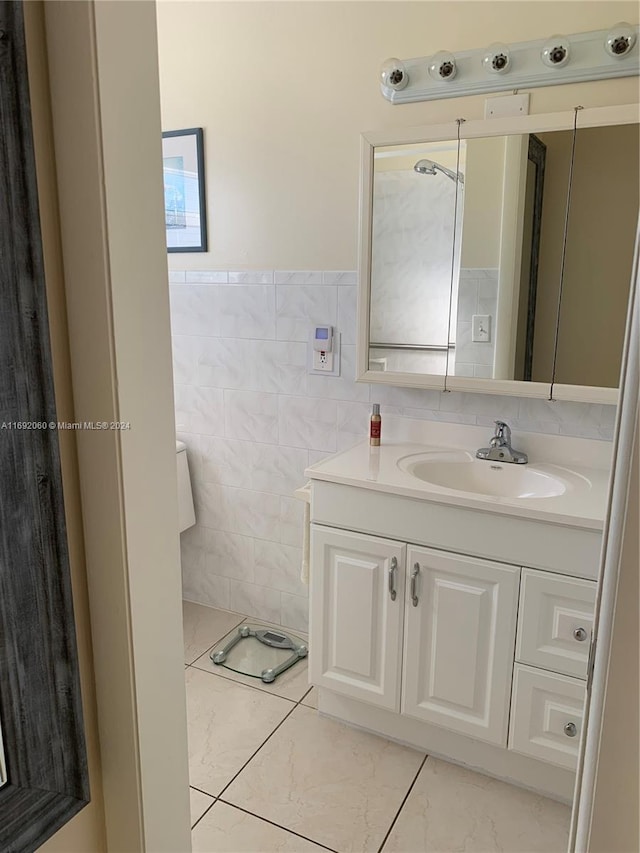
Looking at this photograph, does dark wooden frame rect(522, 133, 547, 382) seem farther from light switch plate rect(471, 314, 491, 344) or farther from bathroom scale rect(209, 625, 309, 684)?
bathroom scale rect(209, 625, 309, 684)

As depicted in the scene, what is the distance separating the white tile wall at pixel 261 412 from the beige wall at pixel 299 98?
0.44ft

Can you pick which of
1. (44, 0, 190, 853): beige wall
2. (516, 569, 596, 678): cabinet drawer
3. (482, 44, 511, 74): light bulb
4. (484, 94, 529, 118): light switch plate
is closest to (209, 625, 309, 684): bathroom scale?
(516, 569, 596, 678): cabinet drawer

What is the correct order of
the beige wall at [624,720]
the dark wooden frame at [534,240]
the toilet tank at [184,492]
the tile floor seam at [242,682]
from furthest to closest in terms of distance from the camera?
the toilet tank at [184,492]
the tile floor seam at [242,682]
the dark wooden frame at [534,240]
the beige wall at [624,720]

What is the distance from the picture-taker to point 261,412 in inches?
98.2

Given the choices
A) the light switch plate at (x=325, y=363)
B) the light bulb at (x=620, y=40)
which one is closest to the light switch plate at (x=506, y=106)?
the light bulb at (x=620, y=40)

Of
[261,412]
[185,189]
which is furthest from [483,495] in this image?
[185,189]

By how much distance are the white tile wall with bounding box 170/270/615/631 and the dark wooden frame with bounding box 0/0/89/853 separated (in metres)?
1.58

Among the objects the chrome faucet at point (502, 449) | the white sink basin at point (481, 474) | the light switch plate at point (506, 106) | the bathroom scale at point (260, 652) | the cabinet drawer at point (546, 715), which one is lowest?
the bathroom scale at point (260, 652)

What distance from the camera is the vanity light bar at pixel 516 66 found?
1.70m

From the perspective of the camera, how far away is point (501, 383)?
1967 mm

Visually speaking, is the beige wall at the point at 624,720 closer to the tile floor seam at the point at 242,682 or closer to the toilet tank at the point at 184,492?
the tile floor seam at the point at 242,682

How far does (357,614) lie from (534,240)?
122cm

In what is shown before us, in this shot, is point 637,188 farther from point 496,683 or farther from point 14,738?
point 14,738

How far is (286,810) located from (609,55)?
221cm
